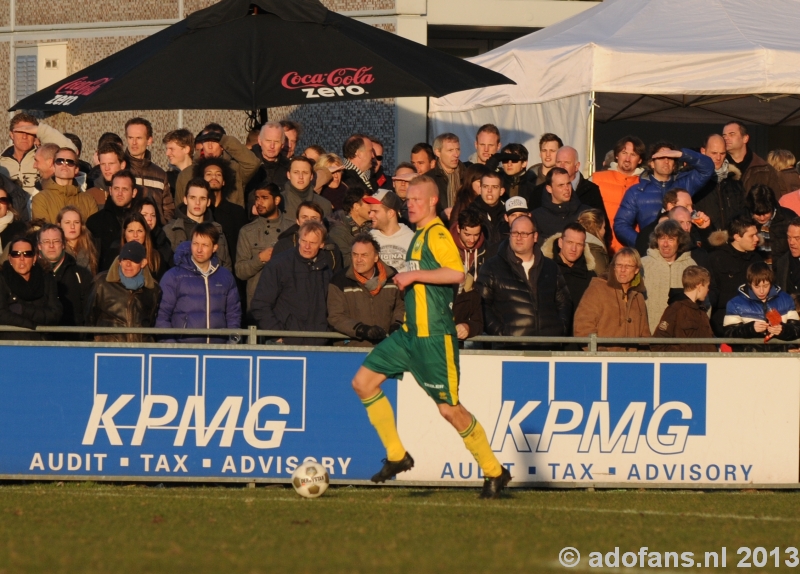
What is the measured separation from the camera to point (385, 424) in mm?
9852

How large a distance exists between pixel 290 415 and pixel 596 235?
3.49 m

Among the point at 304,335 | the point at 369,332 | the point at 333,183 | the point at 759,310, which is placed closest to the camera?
the point at 369,332

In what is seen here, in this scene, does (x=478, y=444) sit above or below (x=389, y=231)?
below

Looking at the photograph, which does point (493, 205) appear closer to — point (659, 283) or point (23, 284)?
point (659, 283)

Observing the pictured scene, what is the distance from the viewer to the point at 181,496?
33.4 ft

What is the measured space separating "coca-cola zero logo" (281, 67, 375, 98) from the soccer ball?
11.8 feet

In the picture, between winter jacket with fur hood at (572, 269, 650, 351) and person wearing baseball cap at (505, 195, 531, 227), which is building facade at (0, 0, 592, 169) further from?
winter jacket with fur hood at (572, 269, 650, 351)

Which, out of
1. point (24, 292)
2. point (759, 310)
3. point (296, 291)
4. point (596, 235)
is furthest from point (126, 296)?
point (759, 310)

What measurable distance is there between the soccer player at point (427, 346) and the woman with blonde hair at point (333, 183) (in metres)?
3.83

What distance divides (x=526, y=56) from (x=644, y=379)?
5.12 meters

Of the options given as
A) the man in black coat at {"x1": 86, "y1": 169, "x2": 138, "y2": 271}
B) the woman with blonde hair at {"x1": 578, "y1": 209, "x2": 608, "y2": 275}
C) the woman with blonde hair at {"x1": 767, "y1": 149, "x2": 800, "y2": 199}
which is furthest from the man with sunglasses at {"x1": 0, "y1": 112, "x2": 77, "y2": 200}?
the woman with blonde hair at {"x1": 767, "y1": 149, "x2": 800, "y2": 199}

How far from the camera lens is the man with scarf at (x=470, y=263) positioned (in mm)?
11266

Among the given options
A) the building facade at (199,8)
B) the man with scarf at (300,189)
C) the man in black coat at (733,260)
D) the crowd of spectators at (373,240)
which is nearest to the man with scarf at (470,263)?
the crowd of spectators at (373,240)

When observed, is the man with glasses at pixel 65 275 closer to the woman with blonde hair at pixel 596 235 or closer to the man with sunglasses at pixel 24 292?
the man with sunglasses at pixel 24 292
